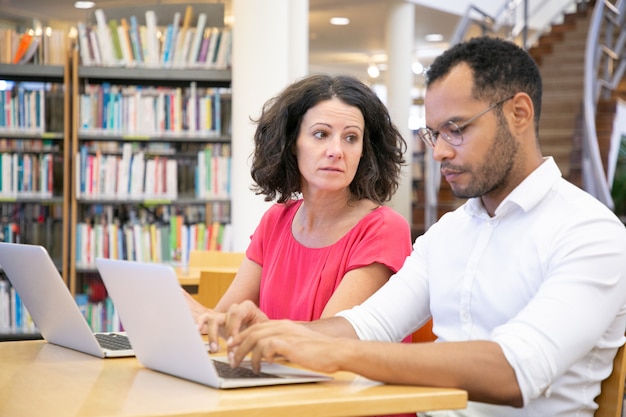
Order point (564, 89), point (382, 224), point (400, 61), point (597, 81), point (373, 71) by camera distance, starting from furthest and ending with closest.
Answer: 1. point (373, 71)
2. point (400, 61)
3. point (564, 89)
4. point (597, 81)
5. point (382, 224)

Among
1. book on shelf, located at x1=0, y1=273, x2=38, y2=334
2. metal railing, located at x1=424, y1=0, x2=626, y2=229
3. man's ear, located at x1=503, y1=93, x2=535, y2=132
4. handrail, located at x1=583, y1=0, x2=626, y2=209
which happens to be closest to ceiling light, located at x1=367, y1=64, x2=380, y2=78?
metal railing, located at x1=424, y1=0, x2=626, y2=229

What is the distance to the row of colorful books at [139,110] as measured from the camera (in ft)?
19.1

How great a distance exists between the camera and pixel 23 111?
586cm

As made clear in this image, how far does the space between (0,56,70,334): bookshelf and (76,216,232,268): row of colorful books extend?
14 cm

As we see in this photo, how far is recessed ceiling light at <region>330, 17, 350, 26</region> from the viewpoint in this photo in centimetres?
1145

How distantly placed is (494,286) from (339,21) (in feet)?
33.9

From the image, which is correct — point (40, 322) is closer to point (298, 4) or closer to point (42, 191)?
point (42, 191)

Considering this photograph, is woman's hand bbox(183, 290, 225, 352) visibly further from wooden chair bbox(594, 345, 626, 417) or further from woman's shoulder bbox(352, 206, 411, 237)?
wooden chair bbox(594, 345, 626, 417)

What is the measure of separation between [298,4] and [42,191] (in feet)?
8.66

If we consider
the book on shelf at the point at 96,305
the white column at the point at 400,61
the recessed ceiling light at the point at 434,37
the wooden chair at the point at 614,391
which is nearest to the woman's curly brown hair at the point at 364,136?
the wooden chair at the point at 614,391

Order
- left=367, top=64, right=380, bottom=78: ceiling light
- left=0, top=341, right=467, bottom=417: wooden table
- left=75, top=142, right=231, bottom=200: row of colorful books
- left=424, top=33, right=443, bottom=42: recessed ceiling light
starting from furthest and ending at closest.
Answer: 1. left=367, top=64, right=380, bottom=78: ceiling light
2. left=424, top=33, right=443, bottom=42: recessed ceiling light
3. left=75, top=142, right=231, bottom=200: row of colorful books
4. left=0, top=341, right=467, bottom=417: wooden table

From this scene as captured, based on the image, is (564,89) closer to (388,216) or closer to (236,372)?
(388,216)

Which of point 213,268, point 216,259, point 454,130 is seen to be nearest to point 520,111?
point 454,130

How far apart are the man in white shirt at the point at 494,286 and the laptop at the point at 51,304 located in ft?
0.94
